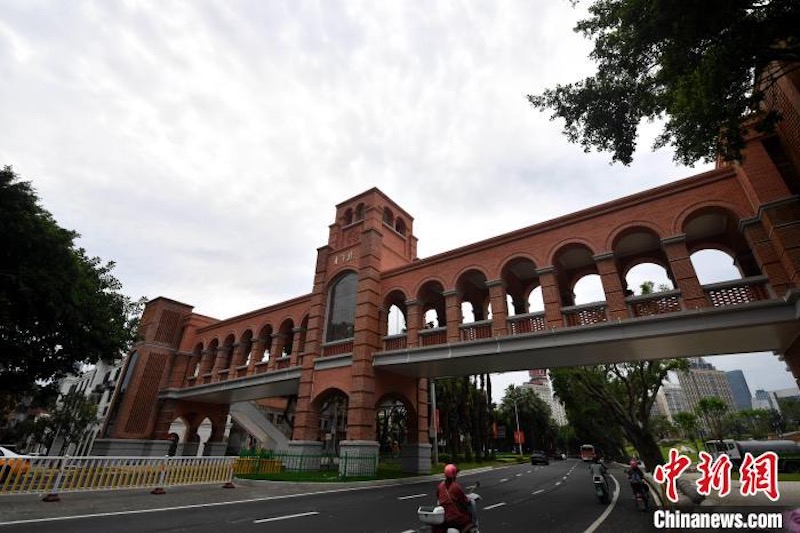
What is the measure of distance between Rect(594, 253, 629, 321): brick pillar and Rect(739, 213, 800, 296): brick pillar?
371 cm

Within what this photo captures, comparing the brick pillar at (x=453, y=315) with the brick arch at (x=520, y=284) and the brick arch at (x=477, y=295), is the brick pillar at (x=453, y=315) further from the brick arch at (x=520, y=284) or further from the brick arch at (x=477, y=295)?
the brick arch at (x=520, y=284)

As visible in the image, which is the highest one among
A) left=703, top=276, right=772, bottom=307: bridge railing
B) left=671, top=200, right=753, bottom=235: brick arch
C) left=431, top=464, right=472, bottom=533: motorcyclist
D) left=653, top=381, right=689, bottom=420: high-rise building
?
left=653, top=381, right=689, bottom=420: high-rise building

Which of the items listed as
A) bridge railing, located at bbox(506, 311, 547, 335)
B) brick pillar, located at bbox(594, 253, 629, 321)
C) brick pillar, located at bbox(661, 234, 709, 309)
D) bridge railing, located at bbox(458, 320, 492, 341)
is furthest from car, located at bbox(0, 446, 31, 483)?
brick pillar, located at bbox(661, 234, 709, 309)

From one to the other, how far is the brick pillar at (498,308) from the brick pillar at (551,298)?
5.31 ft

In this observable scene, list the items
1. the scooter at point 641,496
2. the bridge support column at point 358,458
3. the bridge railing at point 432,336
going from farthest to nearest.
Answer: the bridge railing at point 432,336
the bridge support column at point 358,458
the scooter at point 641,496

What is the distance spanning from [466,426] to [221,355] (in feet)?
80.6

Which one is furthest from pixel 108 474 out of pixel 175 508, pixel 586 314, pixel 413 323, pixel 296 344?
pixel 586 314

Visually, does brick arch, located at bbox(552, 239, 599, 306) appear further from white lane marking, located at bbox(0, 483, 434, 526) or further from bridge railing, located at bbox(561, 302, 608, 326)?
white lane marking, located at bbox(0, 483, 434, 526)

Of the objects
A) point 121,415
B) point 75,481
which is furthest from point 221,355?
point 75,481

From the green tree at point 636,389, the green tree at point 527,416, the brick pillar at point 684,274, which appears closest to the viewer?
the brick pillar at point 684,274

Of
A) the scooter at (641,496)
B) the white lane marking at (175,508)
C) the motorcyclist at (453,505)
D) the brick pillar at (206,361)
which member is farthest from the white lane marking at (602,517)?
the brick pillar at (206,361)

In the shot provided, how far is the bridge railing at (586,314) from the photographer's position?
542 inches

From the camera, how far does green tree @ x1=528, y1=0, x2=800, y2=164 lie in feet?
23.1

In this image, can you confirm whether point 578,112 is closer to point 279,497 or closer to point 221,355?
point 279,497
